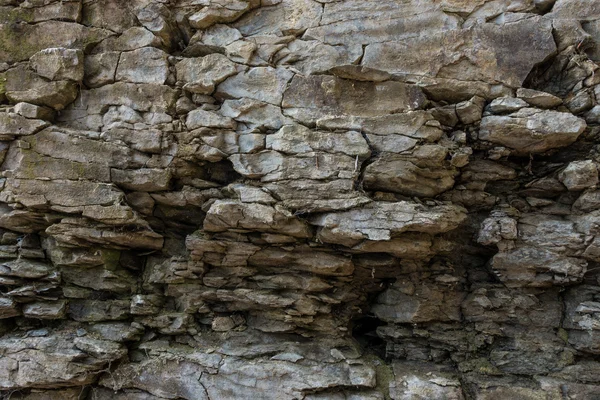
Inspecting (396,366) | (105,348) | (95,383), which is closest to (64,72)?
(105,348)

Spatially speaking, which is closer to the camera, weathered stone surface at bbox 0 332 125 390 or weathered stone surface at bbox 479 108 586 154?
weathered stone surface at bbox 479 108 586 154

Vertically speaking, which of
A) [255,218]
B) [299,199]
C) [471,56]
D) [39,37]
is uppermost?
[471,56]

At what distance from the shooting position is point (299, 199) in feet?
23.0

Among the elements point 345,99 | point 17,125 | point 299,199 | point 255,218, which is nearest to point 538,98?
point 345,99

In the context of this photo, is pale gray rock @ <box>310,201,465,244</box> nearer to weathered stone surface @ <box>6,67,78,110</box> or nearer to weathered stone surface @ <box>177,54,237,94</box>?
weathered stone surface @ <box>177,54,237,94</box>

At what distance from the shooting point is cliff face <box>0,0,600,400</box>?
7.01 m

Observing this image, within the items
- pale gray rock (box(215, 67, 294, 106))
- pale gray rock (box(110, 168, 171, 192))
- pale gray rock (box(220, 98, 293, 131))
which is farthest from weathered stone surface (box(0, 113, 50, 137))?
pale gray rock (box(220, 98, 293, 131))

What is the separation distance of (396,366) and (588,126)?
19.3ft

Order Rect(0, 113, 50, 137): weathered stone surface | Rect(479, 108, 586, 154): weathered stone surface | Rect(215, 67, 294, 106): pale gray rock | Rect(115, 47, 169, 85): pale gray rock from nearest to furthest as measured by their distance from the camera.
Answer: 1. Rect(479, 108, 586, 154): weathered stone surface
2. Rect(0, 113, 50, 137): weathered stone surface
3. Rect(215, 67, 294, 106): pale gray rock
4. Rect(115, 47, 169, 85): pale gray rock

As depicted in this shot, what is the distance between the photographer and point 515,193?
7.53 meters

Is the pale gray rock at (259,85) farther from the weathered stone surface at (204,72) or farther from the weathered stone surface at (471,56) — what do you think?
the weathered stone surface at (471,56)

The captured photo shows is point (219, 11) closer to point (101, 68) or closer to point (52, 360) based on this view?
point (101, 68)

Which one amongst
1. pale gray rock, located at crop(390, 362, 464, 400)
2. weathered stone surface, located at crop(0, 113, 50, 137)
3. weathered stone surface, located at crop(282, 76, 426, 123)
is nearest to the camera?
pale gray rock, located at crop(390, 362, 464, 400)

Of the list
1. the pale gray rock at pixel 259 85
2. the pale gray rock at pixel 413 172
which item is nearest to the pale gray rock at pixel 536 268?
the pale gray rock at pixel 413 172
